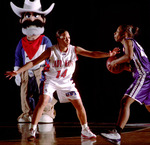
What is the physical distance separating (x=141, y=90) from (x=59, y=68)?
0.84 meters

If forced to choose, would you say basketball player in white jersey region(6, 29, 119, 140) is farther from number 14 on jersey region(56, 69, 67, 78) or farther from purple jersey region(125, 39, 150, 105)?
purple jersey region(125, 39, 150, 105)

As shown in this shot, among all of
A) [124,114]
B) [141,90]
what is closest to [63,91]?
[124,114]

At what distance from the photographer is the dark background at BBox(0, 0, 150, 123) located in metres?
4.48

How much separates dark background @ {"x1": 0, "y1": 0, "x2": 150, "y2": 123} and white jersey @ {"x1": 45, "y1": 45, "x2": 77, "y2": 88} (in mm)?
1726

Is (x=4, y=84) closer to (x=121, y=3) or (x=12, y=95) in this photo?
(x=12, y=95)

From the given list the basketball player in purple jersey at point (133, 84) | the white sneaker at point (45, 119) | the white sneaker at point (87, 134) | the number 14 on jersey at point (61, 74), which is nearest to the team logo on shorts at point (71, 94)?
the number 14 on jersey at point (61, 74)

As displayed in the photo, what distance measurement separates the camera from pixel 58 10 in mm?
4629

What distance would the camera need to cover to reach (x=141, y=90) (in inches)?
97.3

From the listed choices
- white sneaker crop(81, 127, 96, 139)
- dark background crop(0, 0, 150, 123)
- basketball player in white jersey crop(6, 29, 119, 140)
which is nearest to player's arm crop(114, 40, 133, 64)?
basketball player in white jersey crop(6, 29, 119, 140)

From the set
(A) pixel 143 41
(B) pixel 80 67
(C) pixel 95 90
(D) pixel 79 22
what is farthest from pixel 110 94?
(D) pixel 79 22

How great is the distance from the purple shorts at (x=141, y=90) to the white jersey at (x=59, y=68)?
648mm

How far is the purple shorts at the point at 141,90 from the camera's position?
2.46m

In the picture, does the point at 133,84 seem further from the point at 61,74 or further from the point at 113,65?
the point at 61,74

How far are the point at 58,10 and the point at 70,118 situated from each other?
1817mm
